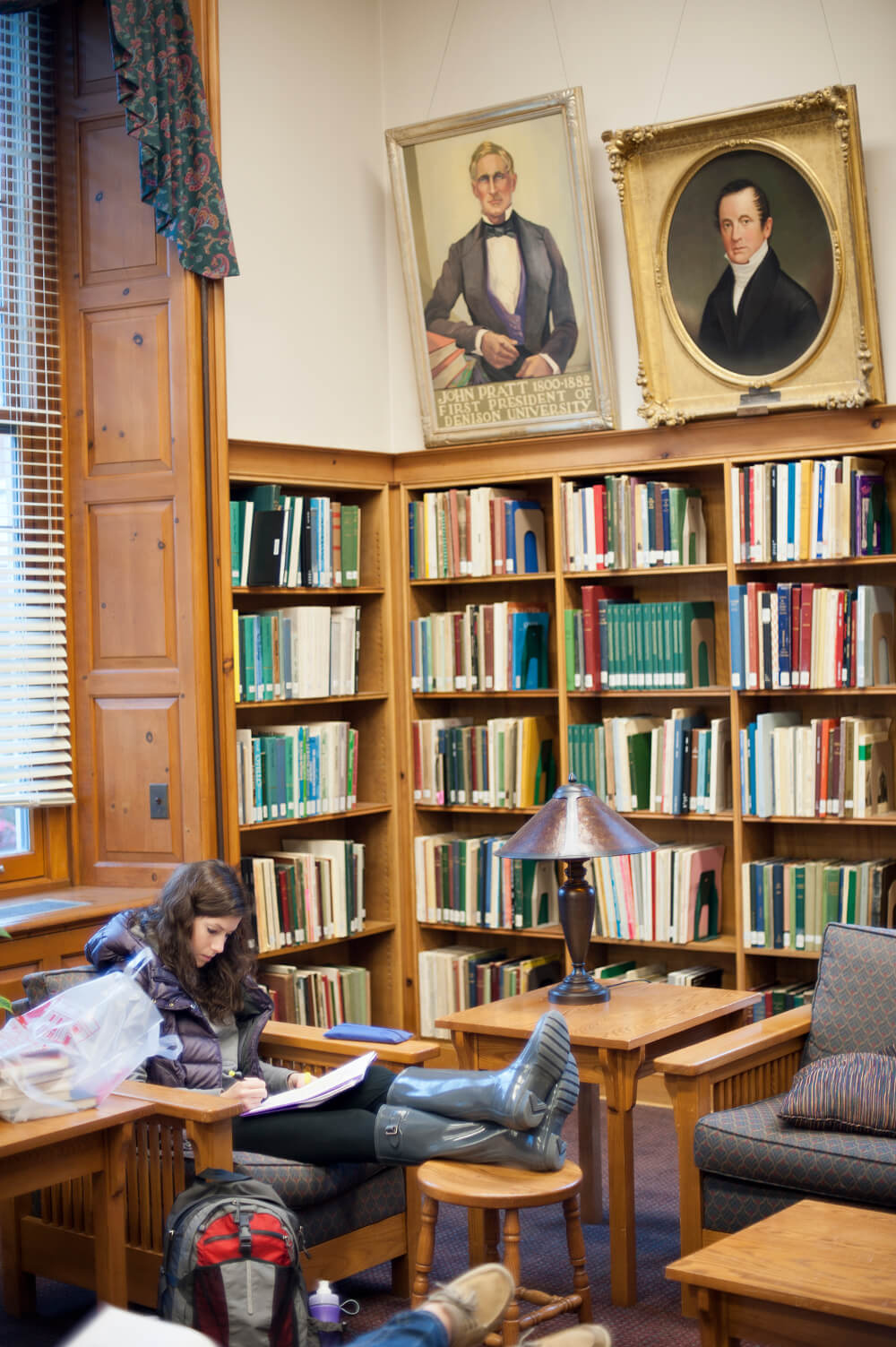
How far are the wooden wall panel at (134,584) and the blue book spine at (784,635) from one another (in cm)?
188

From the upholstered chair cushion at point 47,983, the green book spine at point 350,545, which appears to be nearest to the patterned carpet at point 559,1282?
the upholstered chair cushion at point 47,983

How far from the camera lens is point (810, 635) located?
15.9ft

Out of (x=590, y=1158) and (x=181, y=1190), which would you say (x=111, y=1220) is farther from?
(x=590, y=1158)

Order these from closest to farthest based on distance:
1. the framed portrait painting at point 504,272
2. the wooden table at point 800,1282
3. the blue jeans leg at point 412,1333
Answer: the blue jeans leg at point 412,1333 → the wooden table at point 800,1282 → the framed portrait painting at point 504,272

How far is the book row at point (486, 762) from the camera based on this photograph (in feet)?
18.1

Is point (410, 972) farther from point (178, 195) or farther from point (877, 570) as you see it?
point (178, 195)

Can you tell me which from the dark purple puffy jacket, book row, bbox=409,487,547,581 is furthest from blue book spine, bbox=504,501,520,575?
the dark purple puffy jacket

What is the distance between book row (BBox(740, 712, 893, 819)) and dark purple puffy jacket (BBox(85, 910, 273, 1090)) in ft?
6.46

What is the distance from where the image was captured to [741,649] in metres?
4.96

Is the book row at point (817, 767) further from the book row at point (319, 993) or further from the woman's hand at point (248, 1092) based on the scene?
the woman's hand at point (248, 1092)

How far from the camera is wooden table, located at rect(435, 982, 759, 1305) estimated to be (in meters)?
3.71

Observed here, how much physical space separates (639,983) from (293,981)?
135 centimetres

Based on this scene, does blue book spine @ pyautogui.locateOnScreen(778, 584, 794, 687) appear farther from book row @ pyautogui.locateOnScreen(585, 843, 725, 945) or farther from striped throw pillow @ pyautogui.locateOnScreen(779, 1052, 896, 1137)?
striped throw pillow @ pyautogui.locateOnScreen(779, 1052, 896, 1137)

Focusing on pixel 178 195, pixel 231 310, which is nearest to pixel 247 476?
pixel 231 310
